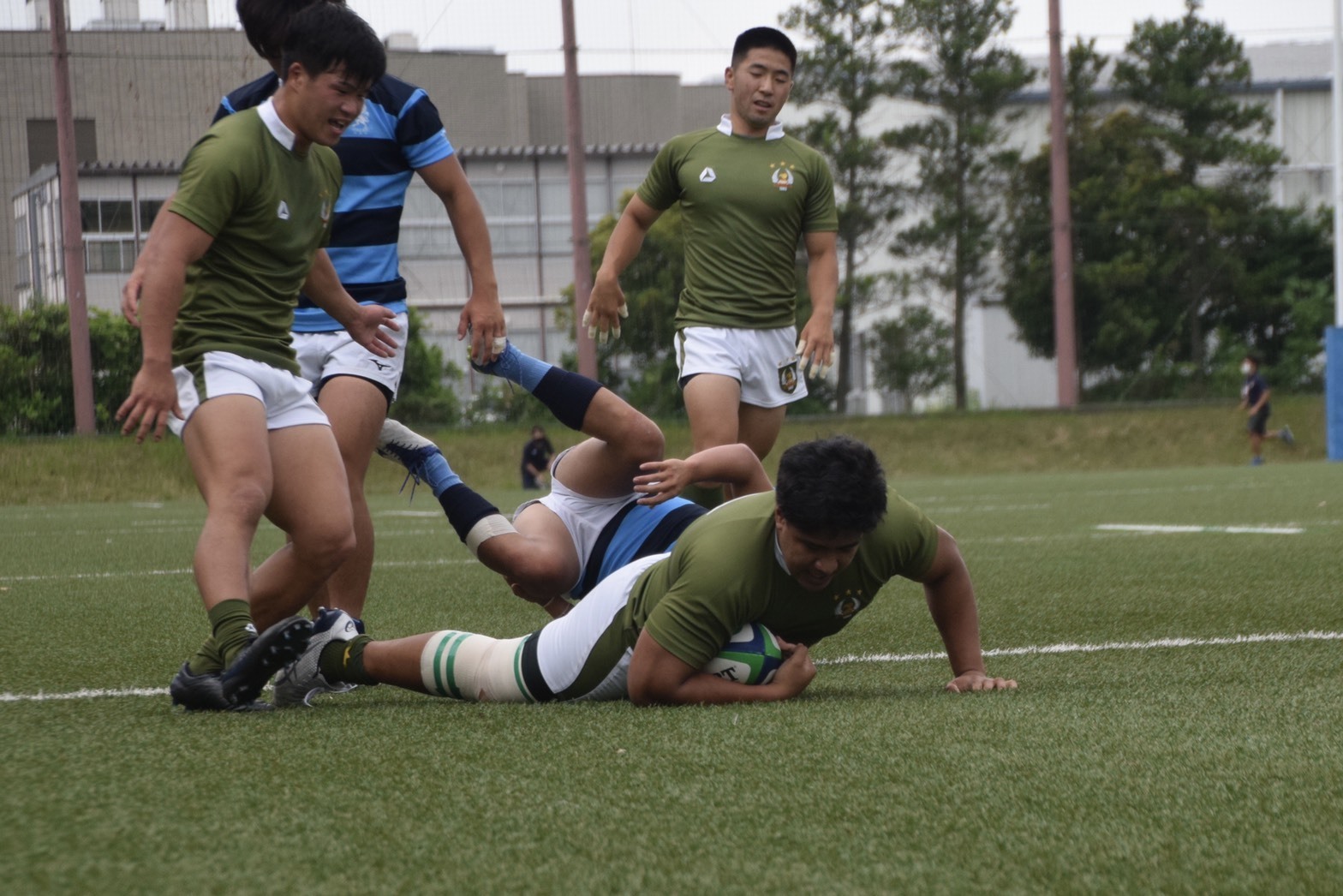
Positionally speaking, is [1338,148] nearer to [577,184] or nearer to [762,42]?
[577,184]

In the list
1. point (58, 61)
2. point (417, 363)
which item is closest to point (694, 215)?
point (58, 61)

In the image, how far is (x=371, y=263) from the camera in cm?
459

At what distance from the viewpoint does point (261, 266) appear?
371 centimetres

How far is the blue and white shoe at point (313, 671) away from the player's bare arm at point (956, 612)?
1322 mm

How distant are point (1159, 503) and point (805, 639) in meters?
8.89

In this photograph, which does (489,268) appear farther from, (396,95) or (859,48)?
(859,48)

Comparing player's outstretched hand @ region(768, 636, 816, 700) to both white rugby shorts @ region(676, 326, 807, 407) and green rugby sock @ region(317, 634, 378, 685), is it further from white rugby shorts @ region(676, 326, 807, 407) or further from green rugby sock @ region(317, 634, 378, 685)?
white rugby shorts @ region(676, 326, 807, 407)

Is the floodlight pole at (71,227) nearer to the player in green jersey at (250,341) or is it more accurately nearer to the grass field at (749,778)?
the grass field at (749,778)

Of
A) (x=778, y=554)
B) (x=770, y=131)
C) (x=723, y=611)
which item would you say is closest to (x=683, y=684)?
(x=723, y=611)

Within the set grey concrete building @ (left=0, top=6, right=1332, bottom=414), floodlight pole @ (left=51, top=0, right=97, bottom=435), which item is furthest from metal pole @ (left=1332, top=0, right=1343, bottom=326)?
floodlight pole @ (left=51, top=0, right=97, bottom=435)

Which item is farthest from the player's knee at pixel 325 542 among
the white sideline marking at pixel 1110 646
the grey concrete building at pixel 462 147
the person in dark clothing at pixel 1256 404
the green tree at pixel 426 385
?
the person in dark clothing at pixel 1256 404

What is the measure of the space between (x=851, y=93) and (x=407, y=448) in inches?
908

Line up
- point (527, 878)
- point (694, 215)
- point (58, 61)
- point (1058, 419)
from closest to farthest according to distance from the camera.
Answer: point (527, 878)
point (694, 215)
point (58, 61)
point (1058, 419)

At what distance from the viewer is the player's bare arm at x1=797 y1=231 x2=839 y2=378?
551 cm
